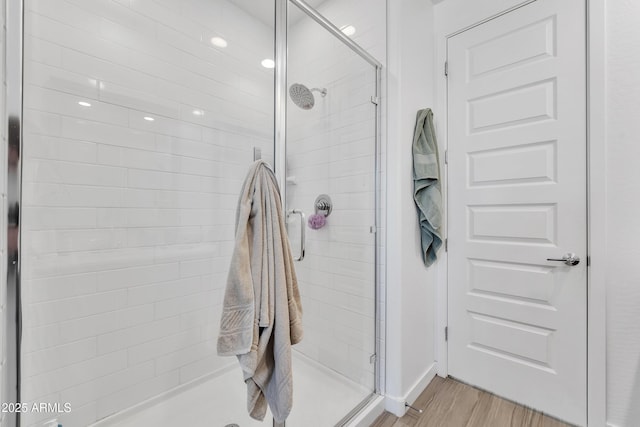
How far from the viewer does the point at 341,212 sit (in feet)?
5.54

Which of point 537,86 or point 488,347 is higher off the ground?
point 537,86

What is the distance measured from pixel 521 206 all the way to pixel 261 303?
1.66m

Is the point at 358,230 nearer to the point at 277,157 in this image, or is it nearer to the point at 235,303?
the point at 277,157

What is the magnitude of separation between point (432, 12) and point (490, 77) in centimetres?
68

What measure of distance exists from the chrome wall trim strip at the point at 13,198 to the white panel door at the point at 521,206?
215cm

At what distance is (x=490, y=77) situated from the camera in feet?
6.00

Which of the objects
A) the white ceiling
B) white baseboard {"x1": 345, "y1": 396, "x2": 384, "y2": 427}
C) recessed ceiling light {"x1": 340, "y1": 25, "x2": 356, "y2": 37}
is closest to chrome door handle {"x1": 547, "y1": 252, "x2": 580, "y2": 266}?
white baseboard {"x1": 345, "y1": 396, "x2": 384, "y2": 427}

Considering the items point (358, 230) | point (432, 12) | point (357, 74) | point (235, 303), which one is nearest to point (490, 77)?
point (432, 12)

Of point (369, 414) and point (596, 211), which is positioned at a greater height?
point (596, 211)

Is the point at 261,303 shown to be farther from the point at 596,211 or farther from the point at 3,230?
the point at 596,211

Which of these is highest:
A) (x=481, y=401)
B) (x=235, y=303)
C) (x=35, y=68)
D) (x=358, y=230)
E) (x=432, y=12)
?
(x=432, y=12)

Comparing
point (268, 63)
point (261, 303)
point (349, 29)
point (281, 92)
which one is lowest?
point (261, 303)

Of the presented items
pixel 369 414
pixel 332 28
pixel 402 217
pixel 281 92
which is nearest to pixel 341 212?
pixel 402 217

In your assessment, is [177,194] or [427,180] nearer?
[177,194]
